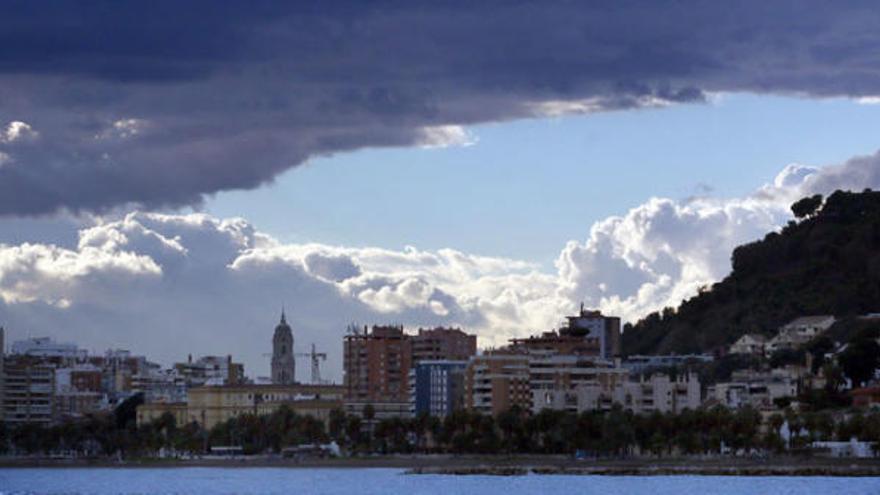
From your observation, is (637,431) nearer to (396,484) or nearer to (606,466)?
(606,466)

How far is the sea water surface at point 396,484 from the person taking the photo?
12625cm

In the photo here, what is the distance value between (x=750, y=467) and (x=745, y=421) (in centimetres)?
1596

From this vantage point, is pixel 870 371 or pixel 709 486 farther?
pixel 870 371

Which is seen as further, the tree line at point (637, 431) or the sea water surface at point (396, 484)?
the tree line at point (637, 431)

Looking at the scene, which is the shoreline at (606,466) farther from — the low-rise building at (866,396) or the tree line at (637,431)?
the low-rise building at (866,396)

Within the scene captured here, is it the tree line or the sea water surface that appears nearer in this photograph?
the sea water surface

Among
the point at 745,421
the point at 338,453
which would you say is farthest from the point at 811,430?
the point at 338,453

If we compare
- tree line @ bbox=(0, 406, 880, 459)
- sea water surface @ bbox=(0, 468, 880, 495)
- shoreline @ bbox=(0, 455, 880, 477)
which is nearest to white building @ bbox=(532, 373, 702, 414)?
tree line @ bbox=(0, 406, 880, 459)

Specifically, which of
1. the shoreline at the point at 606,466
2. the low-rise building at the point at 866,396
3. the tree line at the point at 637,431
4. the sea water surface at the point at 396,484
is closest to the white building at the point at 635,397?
the tree line at the point at 637,431

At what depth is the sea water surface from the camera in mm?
126250

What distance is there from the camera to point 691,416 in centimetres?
16112

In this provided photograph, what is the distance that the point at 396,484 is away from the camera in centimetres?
14600

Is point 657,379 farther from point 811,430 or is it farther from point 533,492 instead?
point 533,492

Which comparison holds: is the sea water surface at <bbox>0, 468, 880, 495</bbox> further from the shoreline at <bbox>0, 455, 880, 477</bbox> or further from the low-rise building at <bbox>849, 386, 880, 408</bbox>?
the low-rise building at <bbox>849, 386, 880, 408</bbox>
